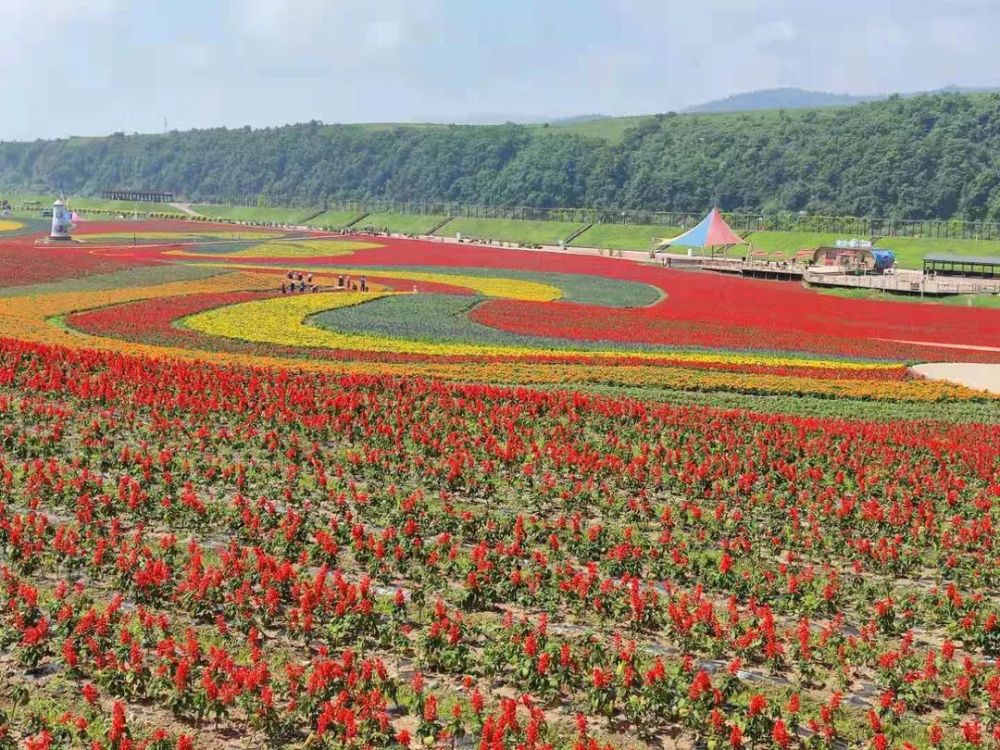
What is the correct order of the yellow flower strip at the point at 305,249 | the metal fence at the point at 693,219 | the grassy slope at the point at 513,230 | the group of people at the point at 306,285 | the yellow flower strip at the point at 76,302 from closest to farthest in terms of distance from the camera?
the yellow flower strip at the point at 76,302 → the group of people at the point at 306,285 → the yellow flower strip at the point at 305,249 → the metal fence at the point at 693,219 → the grassy slope at the point at 513,230

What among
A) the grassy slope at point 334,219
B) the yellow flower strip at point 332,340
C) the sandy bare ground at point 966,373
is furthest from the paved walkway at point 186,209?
the sandy bare ground at point 966,373

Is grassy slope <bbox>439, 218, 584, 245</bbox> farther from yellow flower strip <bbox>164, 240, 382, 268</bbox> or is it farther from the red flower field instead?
the red flower field

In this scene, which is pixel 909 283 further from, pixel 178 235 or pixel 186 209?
pixel 186 209

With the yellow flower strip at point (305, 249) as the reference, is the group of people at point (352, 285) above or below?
below

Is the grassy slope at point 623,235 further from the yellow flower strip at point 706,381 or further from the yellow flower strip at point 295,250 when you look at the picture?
the yellow flower strip at point 706,381

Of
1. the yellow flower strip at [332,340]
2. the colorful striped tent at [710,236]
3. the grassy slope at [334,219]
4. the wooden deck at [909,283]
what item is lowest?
the yellow flower strip at [332,340]

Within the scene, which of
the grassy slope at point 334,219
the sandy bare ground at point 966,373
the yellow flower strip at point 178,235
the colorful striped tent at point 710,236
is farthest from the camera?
the grassy slope at point 334,219

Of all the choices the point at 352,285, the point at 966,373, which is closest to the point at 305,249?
the point at 352,285

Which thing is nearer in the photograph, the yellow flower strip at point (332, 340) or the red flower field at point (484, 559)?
the red flower field at point (484, 559)
